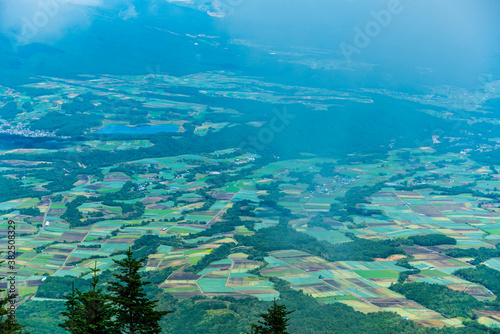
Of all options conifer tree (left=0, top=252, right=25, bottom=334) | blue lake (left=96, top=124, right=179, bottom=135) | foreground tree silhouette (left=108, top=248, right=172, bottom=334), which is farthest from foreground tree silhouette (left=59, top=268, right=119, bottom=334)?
blue lake (left=96, top=124, right=179, bottom=135)

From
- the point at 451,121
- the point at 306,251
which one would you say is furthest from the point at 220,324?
the point at 451,121

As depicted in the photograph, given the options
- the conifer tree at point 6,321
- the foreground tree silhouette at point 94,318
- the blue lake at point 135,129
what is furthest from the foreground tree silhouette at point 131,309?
the blue lake at point 135,129

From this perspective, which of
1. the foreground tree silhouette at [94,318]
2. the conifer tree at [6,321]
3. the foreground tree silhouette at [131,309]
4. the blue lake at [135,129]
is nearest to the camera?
the conifer tree at [6,321]

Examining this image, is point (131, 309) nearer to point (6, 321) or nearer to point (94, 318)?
point (94, 318)

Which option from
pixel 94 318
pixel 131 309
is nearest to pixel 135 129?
pixel 94 318

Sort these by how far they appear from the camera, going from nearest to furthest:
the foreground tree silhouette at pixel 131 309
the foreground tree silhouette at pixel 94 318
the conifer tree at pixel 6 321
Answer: the conifer tree at pixel 6 321
the foreground tree silhouette at pixel 94 318
the foreground tree silhouette at pixel 131 309

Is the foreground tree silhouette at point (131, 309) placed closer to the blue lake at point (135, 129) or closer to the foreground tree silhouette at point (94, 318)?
the foreground tree silhouette at point (94, 318)

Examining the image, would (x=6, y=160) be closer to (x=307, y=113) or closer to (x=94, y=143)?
(x=94, y=143)

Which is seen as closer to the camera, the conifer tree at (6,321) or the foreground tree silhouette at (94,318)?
the conifer tree at (6,321)
